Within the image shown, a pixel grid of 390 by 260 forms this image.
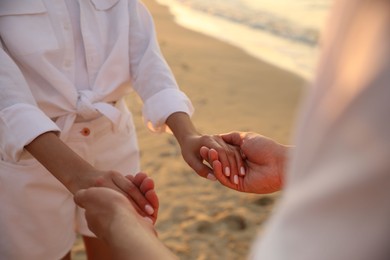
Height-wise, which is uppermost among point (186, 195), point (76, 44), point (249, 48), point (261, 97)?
point (76, 44)

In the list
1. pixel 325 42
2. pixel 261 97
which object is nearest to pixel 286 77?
pixel 261 97

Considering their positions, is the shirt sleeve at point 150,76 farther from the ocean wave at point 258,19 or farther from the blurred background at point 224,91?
the ocean wave at point 258,19

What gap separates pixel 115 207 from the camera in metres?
1.25

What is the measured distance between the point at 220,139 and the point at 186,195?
144cm

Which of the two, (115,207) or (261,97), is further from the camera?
(261,97)

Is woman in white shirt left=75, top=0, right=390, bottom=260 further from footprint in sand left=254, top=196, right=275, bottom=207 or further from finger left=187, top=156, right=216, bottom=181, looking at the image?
footprint in sand left=254, top=196, right=275, bottom=207

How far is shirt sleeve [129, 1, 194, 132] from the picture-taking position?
5.94 feet

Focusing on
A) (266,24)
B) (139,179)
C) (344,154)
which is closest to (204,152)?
(139,179)

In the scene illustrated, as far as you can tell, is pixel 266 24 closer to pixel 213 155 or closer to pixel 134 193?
pixel 213 155

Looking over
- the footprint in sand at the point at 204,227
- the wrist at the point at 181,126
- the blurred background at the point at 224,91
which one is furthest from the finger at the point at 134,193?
the footprint in sand at the point at 204,227

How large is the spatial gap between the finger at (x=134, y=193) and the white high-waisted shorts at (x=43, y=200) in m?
0.31

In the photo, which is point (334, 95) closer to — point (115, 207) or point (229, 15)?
point (115, 207)

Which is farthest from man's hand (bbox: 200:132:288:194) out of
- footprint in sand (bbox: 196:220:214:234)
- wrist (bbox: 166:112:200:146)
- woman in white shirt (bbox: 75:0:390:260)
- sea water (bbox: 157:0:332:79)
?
sea water (bbox: 157:0:332:79)

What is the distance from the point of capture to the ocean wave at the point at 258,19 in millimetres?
7801
